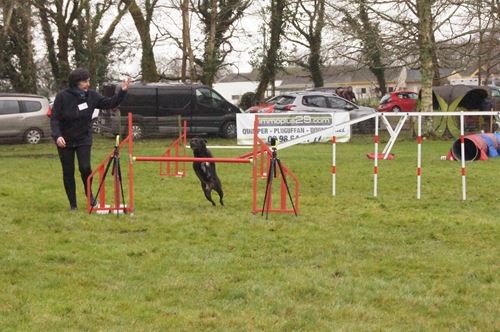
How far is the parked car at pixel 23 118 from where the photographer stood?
62.8 ft

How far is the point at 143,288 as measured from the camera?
5.13 meters

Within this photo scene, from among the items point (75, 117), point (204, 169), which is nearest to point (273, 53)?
point (204, 169)

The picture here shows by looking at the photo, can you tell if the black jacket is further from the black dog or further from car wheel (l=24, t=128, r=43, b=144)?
car wheel (l=24, t=128, r=43, b=144)

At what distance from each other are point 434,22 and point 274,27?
38.6 ft

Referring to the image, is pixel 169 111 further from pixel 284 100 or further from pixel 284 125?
pixel 284 100

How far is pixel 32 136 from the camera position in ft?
64.0

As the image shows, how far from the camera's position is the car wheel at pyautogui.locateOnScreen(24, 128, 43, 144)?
19.4 meters

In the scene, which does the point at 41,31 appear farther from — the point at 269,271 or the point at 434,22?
A: the point at 269,271

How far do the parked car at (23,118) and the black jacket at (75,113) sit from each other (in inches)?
460

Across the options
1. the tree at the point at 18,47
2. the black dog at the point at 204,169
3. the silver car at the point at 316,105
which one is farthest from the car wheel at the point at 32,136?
the black dog at the point at 204,169

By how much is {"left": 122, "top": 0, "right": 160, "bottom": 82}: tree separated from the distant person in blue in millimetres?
20095

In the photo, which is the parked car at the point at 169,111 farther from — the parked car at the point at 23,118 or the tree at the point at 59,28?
the tree at the point at 59,28

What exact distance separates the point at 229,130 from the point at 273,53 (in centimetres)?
1189

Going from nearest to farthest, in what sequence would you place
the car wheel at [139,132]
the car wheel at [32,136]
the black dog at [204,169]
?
the black dog at [204,169], the car wheel at [32,136], the car wheel at [139,132]
